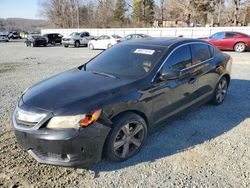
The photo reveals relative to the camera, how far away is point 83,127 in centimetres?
292

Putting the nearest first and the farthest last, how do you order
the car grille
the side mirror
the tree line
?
the car grille
the side mirror
the tree line

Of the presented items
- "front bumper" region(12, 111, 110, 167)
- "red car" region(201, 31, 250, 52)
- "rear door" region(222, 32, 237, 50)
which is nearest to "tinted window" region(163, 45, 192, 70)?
"front bumper" region(12, 111, 110, 167)

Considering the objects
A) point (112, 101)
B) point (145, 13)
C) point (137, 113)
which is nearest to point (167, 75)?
point (137, 113)

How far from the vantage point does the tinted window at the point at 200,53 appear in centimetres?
464

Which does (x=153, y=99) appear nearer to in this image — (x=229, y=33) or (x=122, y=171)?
(x=122, y=171)

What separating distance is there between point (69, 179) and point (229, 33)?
18.2 metres

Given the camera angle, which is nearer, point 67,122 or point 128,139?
point 67,122

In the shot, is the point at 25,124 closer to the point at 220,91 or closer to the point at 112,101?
the point at 112,101

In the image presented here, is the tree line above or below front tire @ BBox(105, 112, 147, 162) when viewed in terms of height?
above

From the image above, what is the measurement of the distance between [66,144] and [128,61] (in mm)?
1776

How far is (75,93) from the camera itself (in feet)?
10.8

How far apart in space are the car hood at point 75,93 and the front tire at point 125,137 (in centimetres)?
36

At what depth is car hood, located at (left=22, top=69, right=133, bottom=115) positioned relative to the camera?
3.02 meters

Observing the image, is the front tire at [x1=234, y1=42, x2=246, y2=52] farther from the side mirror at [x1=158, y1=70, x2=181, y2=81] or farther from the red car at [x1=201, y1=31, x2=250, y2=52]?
the side mirror at [x1=158, y1=70, x2=181, y2=81]
